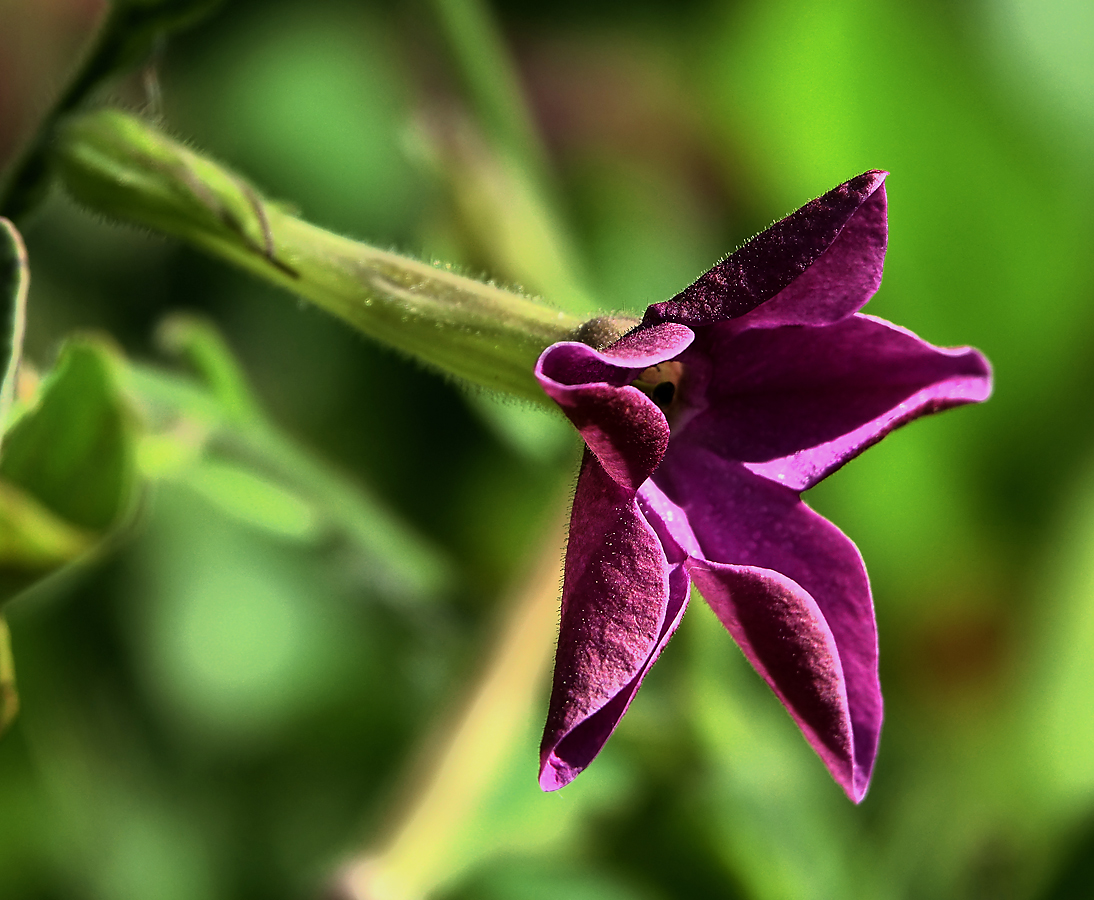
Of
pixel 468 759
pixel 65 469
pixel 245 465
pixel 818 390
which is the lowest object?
pixel 468 759

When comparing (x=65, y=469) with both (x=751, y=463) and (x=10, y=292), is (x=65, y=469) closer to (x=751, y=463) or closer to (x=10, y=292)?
(x=10, y=292)

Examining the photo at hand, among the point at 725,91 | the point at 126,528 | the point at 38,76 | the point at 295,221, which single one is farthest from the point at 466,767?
the point at 38,76

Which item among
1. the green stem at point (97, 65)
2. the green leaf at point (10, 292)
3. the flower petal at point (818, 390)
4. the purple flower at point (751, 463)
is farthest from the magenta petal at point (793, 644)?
the green stem at point (97, 65)

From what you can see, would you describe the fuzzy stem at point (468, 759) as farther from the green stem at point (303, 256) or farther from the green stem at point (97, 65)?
the green stem at point (97, 65)

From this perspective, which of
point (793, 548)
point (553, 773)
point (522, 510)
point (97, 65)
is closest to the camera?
point (553, 773)

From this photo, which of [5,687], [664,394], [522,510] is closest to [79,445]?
[5,687]
